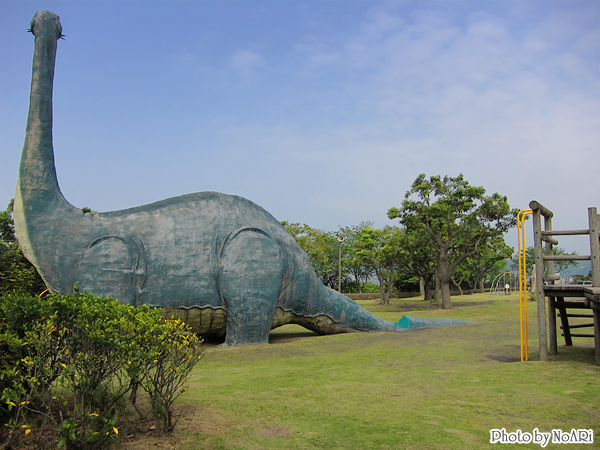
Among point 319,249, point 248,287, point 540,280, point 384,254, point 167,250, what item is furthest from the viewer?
point 319,249

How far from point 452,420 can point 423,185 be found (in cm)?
2154

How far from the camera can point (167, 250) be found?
942cm

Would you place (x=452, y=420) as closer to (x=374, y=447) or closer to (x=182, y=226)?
(x=374, y=447)

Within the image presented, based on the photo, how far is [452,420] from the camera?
462 centimetres

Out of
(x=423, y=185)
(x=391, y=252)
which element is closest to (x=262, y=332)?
(x=423, y=185)

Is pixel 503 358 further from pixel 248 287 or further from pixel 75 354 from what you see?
pixel 75 354

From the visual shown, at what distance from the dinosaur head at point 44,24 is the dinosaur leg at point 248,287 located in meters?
5.35

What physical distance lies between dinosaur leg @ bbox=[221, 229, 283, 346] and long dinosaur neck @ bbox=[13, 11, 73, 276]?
11.2 feet

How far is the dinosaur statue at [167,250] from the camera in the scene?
861 centimetres

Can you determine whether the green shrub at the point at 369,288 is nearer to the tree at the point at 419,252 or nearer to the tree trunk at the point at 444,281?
the tree at the point at 419,252

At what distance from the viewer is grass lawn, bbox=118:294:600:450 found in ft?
13.7

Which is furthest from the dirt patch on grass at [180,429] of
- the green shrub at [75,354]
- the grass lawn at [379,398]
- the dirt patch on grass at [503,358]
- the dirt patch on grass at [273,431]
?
the dirt patch on grass at [503,358]

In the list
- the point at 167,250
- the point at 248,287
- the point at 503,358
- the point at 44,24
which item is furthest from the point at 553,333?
the point at 44,24

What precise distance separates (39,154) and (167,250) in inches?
115
